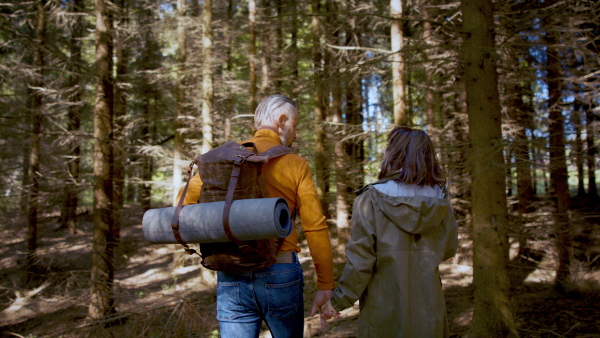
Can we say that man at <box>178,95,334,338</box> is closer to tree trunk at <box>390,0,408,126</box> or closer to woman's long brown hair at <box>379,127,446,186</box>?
woman's long brown hair at <box>379,127,446,186</box>

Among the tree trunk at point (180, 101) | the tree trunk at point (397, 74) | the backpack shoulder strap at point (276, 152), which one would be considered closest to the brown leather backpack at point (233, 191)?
the backpack shoulder strap at point (276, 152)

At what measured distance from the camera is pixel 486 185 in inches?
178

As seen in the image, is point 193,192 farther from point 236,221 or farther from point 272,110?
point 272,110

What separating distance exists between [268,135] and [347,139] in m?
6.49

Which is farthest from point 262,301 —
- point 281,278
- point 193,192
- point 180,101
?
point 180,101

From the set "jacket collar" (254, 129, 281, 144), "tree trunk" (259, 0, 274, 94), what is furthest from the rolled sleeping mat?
"tree trunk" (259, 0, 274, 94)

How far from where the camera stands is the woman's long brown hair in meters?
2.49

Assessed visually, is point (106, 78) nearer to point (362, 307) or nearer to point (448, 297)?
point (362, 307)

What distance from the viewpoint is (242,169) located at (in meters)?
2.12

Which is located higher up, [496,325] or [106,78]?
[106,78]

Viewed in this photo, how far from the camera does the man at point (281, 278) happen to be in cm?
229

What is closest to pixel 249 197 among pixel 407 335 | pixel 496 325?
pixel 407 335

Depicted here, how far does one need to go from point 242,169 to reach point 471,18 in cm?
369

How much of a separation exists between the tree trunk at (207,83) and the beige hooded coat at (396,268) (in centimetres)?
981
